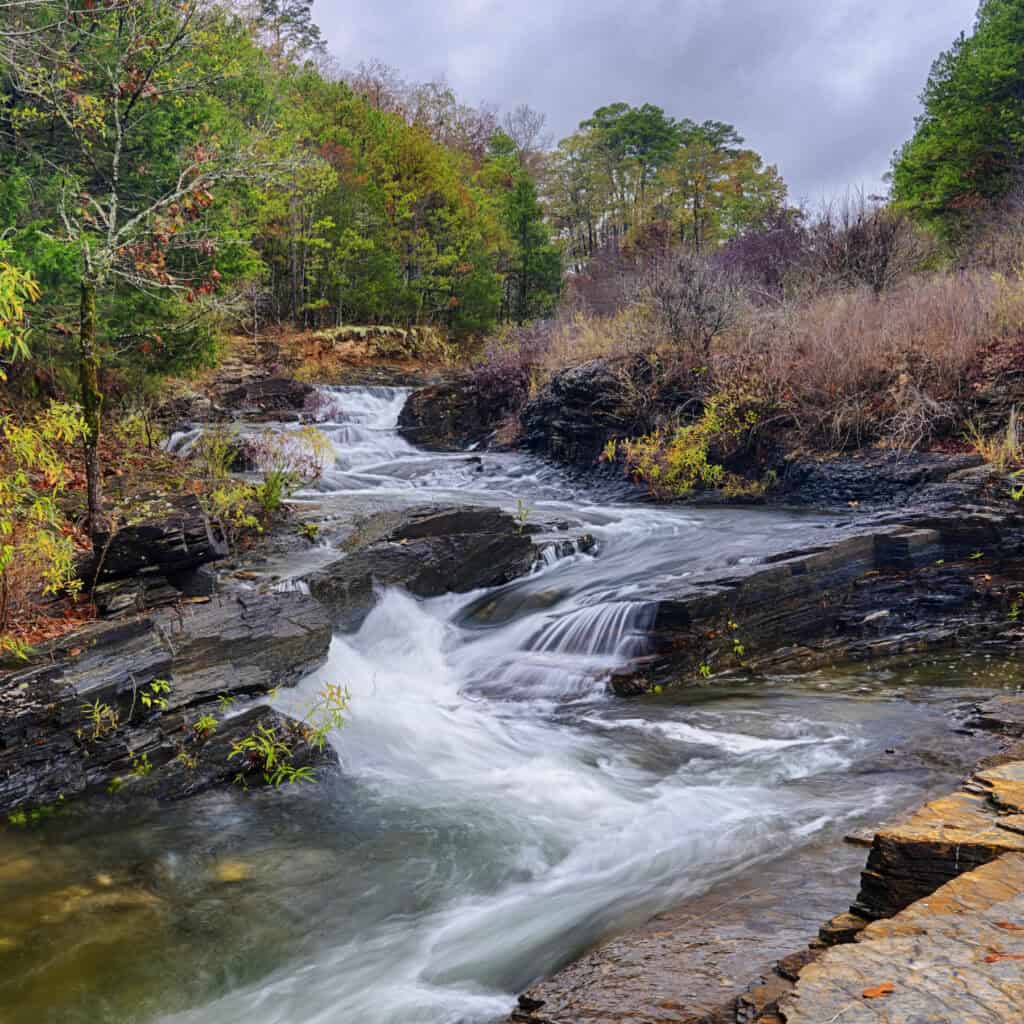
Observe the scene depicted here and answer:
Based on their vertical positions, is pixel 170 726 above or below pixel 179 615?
below

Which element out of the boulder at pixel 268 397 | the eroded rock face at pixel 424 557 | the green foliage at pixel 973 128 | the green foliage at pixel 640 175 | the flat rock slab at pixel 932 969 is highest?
the green foliage at pixel 640 175

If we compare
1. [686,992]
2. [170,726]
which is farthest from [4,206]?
[686,992]

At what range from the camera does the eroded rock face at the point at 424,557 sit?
7719 mm

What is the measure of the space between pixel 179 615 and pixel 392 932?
3.29 m

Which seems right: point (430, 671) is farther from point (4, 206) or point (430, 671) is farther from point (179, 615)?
point (4, 206)

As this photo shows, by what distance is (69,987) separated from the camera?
3.46m

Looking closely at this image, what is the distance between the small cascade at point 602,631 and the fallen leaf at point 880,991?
5.29m

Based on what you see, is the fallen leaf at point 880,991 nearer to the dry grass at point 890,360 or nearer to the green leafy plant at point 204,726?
the green leafy plant at point 204,726

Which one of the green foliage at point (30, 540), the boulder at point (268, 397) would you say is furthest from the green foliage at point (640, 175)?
the green foliage at point (30, 540)

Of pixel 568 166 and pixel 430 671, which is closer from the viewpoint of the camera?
pixel 430 671

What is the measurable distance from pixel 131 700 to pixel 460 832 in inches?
96.9

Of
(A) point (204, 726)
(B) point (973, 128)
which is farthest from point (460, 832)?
(B) point (973, 128)

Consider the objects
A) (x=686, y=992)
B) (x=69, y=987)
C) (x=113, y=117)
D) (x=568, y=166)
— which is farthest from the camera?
(x=568, y=166)

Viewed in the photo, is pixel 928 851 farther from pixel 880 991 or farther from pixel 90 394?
pixel 90 394
